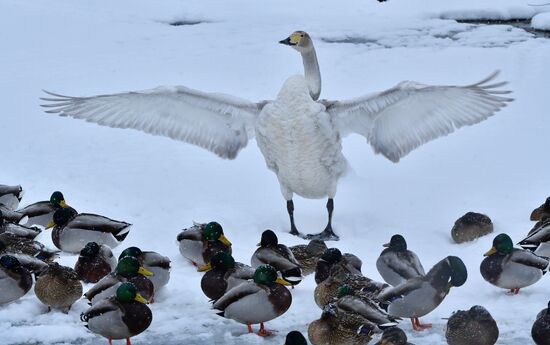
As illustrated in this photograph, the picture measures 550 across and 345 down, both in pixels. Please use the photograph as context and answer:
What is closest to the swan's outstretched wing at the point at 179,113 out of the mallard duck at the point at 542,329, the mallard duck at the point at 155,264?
the mallard duck at the point at 155,264

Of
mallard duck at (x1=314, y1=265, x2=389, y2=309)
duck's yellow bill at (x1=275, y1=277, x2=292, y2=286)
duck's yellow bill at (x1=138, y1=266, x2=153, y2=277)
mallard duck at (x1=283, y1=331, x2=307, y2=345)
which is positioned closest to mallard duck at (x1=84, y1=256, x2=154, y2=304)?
duck's yellow bill at (x1=138, y1=266, x2=153, y2=277)

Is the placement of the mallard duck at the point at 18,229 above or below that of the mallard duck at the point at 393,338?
below

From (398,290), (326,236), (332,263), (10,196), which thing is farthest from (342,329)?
(10,196)

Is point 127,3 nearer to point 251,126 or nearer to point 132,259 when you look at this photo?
point 251,126

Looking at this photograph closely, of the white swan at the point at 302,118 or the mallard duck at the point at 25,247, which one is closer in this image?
the mallard duck at the point at 25,247

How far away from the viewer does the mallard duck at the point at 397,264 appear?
29.3 ft

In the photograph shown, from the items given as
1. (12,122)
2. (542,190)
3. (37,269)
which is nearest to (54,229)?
(37,269)

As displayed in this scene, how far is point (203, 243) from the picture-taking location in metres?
9.64

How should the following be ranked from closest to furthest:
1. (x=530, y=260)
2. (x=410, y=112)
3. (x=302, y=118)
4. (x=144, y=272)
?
(x=144, y=272) < (x=530, y=260) < (x=302, y=118) < (x=410, y=112)

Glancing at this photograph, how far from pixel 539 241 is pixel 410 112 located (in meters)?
1.88

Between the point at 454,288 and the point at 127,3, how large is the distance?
33.1 feet

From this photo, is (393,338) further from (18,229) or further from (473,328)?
(18,229)

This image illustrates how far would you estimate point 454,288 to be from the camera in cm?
912

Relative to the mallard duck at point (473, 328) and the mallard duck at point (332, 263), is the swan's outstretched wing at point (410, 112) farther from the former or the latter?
the mallard duck at point (473, 328)
